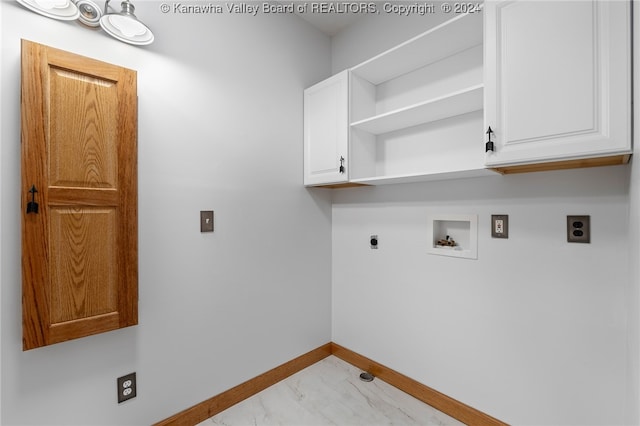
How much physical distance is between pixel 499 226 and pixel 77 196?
81.4 inches

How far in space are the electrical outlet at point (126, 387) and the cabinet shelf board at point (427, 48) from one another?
223 centimetres

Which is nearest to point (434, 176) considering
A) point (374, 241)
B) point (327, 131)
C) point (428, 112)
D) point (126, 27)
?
point (428, 112)

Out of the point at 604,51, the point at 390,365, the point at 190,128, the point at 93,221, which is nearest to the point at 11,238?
the point at 93,221

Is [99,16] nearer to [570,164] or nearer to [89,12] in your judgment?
[89,12]

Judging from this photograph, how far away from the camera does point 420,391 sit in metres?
1.95

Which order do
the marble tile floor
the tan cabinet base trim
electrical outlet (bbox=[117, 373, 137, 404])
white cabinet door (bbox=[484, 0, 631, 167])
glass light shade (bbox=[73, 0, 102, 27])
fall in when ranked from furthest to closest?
the marble tile floor < electrical outlet (bbox=[117, 373, 137, 404]) < glass light shade (bbox=[73, 0, 102, 27]) < the tan cabinet base trim < white cabinet door (bbox=[484, 0, 631, 167])

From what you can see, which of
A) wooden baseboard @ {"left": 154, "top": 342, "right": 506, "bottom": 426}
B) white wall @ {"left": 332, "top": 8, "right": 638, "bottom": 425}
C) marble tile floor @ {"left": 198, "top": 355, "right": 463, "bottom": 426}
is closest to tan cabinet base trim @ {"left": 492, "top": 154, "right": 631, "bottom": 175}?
white wall @ {"left": 332, "top": 8, "right": 638, "bottom": 425}

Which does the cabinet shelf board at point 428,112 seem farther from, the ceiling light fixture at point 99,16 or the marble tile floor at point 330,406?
the marble tile floor at point 330,406

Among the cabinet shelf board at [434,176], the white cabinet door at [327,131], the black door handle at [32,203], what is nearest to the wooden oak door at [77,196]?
the black door handle at [32,203]

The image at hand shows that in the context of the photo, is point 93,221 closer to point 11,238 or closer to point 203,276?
point 11,238

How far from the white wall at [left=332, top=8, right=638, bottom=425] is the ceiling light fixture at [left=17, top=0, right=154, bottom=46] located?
1.54 meters

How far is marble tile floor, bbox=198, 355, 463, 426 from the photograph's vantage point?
174 centimetres

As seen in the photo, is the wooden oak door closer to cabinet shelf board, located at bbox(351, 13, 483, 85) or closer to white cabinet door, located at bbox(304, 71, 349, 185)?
white cabinet door, located at bbox(304, 71, 349, 185)

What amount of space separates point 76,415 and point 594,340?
2.40 m
